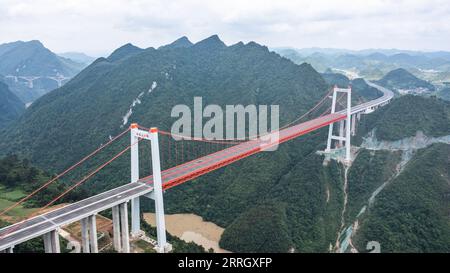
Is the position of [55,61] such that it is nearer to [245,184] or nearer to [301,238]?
[245,184]

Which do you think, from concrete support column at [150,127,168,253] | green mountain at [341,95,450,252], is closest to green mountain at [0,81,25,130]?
concrete support column at [150,127,168,253]

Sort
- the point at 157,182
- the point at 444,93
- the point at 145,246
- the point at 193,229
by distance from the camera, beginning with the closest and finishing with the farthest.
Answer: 1. the point at 157,182
2. the point at 145,246
3. the point at 193,229
4. the point at 444,93

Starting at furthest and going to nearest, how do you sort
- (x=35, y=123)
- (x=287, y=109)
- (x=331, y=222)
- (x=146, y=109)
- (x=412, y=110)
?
(x=35, y=123)
(x=146, y=109)
(x=287, y=109)
(x=412, y=110)
(x=331, y=222)

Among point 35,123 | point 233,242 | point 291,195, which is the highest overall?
point 35,123

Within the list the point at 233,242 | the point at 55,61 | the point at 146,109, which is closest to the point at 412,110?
the point at 233,242

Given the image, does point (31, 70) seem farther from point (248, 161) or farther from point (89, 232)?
point (89, 232)

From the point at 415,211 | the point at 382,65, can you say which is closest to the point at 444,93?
the point at 382,65
